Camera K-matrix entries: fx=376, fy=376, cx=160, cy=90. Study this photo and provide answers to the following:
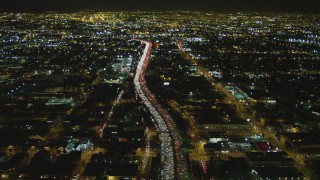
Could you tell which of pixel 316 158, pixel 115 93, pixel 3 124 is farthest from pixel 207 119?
pixel 3 124

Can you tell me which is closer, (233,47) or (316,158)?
(316,158)

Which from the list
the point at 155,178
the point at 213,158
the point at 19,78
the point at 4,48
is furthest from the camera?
the point at 4,48

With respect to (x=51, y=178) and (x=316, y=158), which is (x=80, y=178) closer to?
(x=51, y=178)

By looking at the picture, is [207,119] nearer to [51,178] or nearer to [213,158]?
[213,158]

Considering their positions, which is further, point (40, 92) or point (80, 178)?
point (40, 92)

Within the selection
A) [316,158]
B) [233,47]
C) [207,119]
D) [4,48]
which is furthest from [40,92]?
[233,47]

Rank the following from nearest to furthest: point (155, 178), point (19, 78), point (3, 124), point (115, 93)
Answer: point (155, 178) < point (3, 124) < point (115, 93) < point (19, 78)
